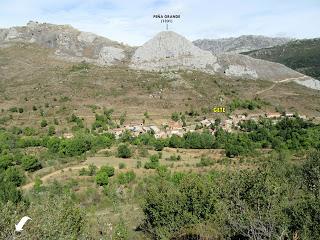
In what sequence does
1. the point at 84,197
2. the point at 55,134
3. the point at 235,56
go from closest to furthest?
the point at 84,197, the point at 55,134, the point at 235,56

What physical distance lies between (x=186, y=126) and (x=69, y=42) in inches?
2398

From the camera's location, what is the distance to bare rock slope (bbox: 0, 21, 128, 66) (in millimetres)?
113688

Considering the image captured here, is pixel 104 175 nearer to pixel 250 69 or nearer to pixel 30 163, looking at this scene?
pixel 30 163

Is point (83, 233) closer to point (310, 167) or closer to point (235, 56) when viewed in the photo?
point (310, 167)

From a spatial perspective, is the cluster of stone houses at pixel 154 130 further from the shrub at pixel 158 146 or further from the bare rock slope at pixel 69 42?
the bare rock slope at pixel 69 42

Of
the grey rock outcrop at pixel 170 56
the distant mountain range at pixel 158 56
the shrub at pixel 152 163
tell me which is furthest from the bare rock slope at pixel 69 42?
the shrub at pixel 152 163

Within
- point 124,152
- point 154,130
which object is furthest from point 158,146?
point 154,130

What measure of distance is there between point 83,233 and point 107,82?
7519 centimetres

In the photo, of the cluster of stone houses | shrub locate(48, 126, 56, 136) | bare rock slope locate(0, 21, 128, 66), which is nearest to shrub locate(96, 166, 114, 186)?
the cluster of stone houses

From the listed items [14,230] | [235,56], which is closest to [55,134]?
[14,230]

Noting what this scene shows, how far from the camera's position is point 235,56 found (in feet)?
373

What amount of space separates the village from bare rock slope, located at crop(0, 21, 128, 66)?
43.0 m

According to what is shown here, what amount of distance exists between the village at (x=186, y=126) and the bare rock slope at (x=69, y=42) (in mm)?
43023

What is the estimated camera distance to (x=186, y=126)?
71.1m
